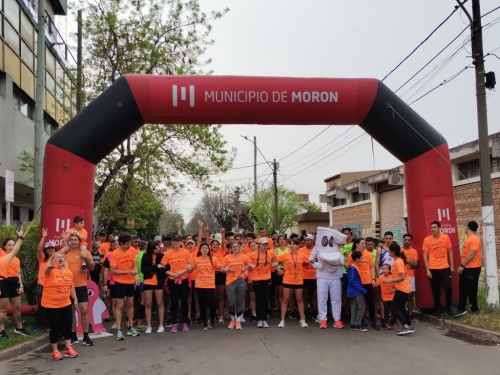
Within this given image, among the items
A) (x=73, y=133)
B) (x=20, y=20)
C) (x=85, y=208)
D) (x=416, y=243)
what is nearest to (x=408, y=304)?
(x=416, y=243)

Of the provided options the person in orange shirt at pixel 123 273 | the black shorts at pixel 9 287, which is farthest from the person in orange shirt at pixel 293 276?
the black shorts at pixel 9 287

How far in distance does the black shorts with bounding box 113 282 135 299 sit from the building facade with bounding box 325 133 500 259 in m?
10.0

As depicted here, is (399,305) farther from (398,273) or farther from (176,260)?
(176,260)

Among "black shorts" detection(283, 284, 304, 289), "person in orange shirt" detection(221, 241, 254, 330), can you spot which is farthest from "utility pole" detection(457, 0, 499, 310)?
"person in orange shirt" detection(221, 241, 254, 330)

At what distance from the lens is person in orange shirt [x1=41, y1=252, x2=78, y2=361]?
24.6 ft

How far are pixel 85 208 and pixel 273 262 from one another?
3924mm

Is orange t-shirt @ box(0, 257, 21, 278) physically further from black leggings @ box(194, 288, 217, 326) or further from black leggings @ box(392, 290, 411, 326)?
black leggings @ box(392, 290, 411, 326)

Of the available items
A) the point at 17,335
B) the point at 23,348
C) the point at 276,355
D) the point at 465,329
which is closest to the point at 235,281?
the point at 276,355

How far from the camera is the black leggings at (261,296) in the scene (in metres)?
9.88

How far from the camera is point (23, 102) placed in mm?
18328

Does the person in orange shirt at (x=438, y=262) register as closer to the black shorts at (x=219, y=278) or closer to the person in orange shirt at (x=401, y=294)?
the person in orange shirt at (x=401, y=294)

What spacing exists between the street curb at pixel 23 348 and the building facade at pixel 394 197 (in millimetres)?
11567

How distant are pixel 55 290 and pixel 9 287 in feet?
6.84

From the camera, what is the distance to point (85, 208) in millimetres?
9898
